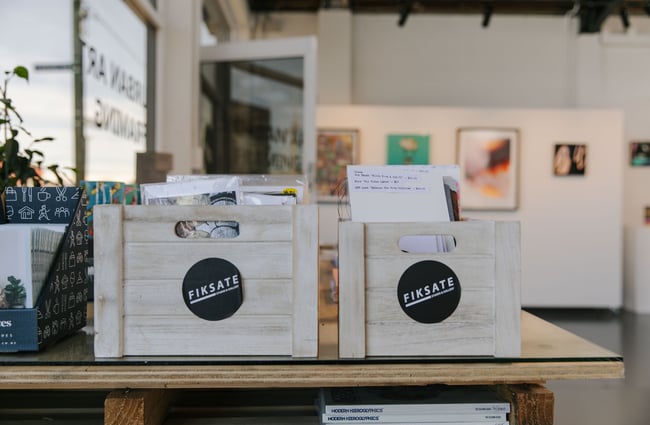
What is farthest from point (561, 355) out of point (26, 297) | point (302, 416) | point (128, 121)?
point (128, 121)

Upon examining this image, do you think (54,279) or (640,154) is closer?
(54,279)

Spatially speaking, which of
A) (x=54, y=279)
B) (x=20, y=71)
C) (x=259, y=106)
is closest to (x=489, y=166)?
(x=259, y=106)

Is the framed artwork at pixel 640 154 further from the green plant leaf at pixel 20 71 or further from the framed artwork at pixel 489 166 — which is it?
the green plant leaf at pixel 20 71

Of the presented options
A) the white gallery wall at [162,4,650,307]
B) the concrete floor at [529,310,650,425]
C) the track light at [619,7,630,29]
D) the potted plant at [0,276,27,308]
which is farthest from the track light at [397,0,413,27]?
the potted plant at [0,276,27,308]

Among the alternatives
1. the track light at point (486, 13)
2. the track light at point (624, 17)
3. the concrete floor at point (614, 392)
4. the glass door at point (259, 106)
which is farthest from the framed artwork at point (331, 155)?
the track light at point (624, 17)

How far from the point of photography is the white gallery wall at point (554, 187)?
6812mm

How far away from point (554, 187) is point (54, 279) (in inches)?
264

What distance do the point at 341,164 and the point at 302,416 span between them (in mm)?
5699

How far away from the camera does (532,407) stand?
3.23 ft

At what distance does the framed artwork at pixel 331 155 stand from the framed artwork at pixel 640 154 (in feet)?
12.0

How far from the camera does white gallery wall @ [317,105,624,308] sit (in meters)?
6.81

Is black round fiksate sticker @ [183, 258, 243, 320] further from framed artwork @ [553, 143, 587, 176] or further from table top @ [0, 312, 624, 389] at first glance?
framed artwork @ [553, 143, 587, 176]

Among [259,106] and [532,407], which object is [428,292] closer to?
[532,407]

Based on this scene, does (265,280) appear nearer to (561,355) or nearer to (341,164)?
(561,355)
